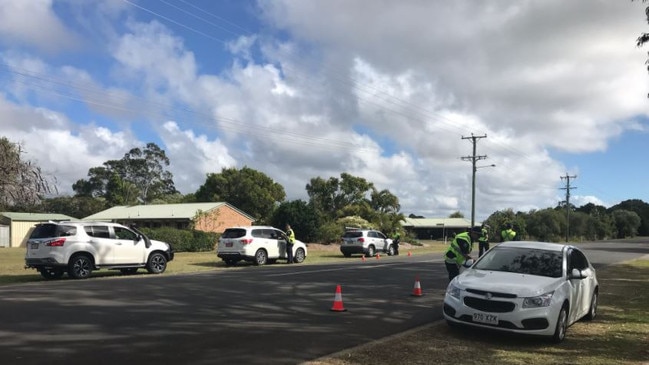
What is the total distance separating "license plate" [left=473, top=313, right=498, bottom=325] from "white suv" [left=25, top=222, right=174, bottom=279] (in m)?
12.9

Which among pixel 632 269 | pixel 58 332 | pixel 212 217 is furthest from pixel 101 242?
pixel 212 217

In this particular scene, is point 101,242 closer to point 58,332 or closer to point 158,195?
point 58,332

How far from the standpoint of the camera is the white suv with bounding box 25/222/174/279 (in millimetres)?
16391

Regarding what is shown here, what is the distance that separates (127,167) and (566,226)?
68.4 metres

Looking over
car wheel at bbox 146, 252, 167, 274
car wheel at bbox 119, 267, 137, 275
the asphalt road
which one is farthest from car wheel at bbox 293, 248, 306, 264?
the asphalt road

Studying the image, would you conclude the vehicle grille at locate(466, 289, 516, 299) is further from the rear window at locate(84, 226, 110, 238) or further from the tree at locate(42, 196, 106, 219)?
the tree at locate(42, 196, 106, 219)

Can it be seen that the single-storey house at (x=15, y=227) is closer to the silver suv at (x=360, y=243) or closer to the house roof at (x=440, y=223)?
the silver suv at (x=360, y=243)

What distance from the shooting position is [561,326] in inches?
319

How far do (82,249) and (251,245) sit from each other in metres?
7.86

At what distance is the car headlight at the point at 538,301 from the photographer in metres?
7.84

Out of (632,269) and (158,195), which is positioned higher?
(158,195)

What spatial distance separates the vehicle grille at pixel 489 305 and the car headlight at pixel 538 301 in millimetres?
→ 186

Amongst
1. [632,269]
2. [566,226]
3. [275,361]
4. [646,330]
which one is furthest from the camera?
[566,226]

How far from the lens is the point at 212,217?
5066 centimetres
